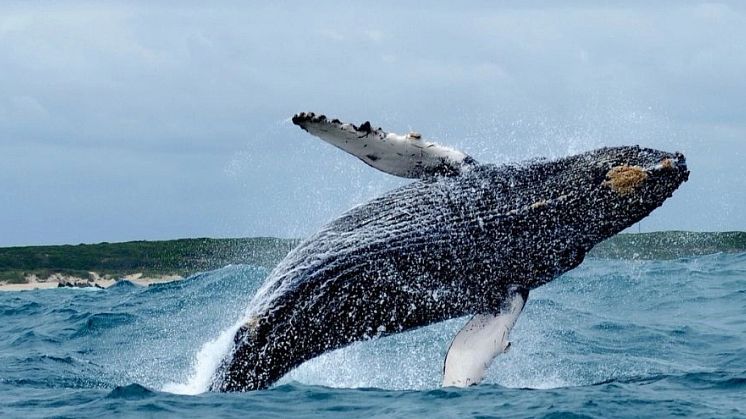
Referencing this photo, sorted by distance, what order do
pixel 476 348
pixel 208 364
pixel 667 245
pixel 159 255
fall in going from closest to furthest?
pixel 476 348
pixel 208 364
pixel 667 245
pixel 159 255

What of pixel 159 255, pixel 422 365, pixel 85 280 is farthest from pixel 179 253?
pixel 422 365

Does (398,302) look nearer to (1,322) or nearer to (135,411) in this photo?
(135,411)

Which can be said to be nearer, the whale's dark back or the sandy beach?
the whale's dark back

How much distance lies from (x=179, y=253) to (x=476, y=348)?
5810 centimetres

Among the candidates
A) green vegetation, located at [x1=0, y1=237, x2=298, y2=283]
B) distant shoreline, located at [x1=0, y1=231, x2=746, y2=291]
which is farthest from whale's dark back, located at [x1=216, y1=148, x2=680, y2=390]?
green vegetation, located at [x1=0, y1=237, x2=298, y2=283]

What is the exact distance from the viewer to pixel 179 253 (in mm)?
65938

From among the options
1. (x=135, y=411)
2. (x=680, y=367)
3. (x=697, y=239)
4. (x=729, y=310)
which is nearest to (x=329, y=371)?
(x=135, y=411)

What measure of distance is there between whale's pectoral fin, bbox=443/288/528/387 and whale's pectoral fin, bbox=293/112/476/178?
1.40 m

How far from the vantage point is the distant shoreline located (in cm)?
5475

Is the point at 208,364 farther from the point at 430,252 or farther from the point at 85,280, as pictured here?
the point at 85,280

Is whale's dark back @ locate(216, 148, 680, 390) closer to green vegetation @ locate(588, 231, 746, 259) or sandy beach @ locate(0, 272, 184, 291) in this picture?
green vegetation @ locate(588, 231, 746, 259)

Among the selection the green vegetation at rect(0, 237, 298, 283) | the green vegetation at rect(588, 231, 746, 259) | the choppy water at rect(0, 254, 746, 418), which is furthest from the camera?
the green vegetation at rect(0, 237, 298, 283)

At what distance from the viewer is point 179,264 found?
64.1 metres

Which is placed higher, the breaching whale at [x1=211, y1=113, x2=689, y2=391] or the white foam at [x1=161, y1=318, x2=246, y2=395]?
the breaching whale at [x1=211, y1=113, x2=689, y2=391]
